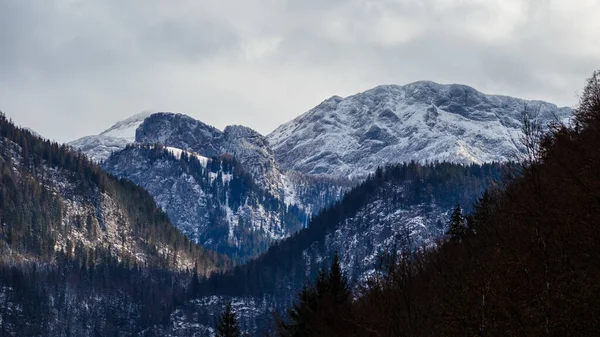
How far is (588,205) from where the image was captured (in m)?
37.3

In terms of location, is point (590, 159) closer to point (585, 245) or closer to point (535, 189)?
point (535, 189)

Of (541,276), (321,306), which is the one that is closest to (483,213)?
(321,306)

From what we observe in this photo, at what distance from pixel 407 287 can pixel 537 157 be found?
1003 centimetres

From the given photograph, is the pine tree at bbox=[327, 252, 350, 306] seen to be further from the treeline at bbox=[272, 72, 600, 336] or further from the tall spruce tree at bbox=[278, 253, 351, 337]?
the treeline at bbox=[272, 72, 600, 336]

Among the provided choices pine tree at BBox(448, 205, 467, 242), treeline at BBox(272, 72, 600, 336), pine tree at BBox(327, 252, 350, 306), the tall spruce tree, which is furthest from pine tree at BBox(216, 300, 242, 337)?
treeline at BBox(272, 72, 600, 336)

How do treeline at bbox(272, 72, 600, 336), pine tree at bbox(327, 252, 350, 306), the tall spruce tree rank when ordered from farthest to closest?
1. pine tree at bbox(327, 252, 350, 306)
2. the tall spruce tree
3. treeline at bbox(272, 72, 600, 336)

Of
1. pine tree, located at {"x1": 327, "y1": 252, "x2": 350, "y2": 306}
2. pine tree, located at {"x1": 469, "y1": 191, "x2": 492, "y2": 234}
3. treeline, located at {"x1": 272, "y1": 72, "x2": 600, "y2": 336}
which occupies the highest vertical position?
pine tree, located at {"x1": 469, "y1": 191, "x2": 492, "y2": 234}

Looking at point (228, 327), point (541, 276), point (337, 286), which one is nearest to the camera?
point (541, 276)

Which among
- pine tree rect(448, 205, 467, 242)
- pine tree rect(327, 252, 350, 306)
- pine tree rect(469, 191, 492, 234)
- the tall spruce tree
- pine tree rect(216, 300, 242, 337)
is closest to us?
the tall spruce tree

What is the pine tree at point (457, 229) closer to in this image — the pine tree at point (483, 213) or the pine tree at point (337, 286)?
the pine tree at point (483, 213)

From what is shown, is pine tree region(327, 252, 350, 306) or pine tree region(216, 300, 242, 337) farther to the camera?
pine tree region(216, 300, 242, 337)

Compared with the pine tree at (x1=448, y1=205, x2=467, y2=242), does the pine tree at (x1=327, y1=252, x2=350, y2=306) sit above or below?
below

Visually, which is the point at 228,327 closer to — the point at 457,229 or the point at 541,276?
the point at 457,229

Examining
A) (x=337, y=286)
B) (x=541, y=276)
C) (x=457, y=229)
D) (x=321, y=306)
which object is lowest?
(x=541, y=276)
